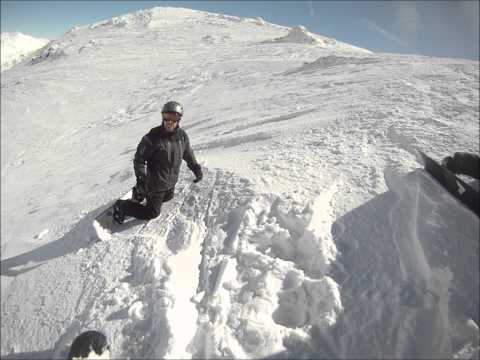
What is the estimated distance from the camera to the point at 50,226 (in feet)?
13.9

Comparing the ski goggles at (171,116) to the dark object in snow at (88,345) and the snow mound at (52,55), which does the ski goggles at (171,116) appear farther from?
the snow mound at (52,55)

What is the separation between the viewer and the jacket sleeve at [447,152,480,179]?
3018mm

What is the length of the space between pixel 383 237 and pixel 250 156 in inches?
89.5

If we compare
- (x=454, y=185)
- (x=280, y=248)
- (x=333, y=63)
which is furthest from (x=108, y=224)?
(x=333, y=63)

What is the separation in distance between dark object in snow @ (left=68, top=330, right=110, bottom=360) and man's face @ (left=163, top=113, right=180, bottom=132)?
1962mm

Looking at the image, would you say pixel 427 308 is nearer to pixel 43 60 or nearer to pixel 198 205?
pixel 198 205

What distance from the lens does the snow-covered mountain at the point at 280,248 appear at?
2195 millimetres

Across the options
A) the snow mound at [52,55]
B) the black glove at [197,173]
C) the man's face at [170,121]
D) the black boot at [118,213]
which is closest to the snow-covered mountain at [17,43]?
the snow mound at [52,55]

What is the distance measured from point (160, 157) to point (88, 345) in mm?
1829

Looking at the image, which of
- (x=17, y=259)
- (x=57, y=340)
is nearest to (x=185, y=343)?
(x=57, y=340)

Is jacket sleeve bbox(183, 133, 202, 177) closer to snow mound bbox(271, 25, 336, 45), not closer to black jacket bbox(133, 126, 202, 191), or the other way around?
Answer: black jacket bbox(133, 126, 202, 191)

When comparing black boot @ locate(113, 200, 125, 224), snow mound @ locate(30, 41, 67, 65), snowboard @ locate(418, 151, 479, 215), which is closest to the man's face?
black boot @ locate(113, 200, 125, 224)

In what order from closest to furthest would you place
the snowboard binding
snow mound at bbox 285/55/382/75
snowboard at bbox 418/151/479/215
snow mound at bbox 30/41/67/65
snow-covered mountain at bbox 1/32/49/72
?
snowboard at bbox 418/151/479/215 < the snowboard binding < snow mound at bbox 285/55/382/75 < snow mound at bbox 30/41/67/65 < snow-covered mountain at bbox 1/32/49/72

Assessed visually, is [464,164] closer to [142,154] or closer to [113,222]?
[142,154]
